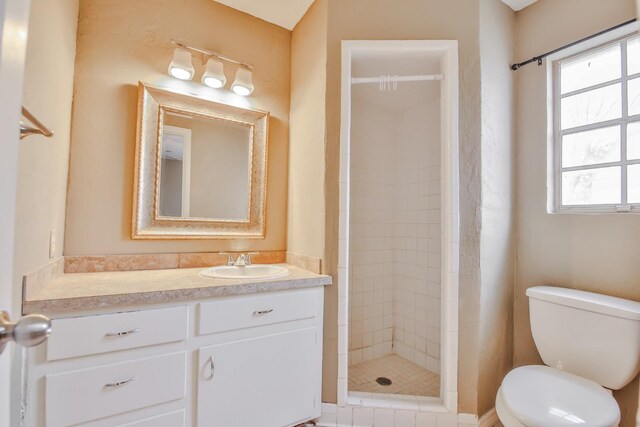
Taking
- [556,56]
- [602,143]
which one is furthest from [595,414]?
[556,56]

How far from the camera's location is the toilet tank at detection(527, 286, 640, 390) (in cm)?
128

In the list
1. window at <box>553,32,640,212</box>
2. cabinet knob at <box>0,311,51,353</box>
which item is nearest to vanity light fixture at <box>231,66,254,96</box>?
cabinet knob at <box>0,311,51,353</box>

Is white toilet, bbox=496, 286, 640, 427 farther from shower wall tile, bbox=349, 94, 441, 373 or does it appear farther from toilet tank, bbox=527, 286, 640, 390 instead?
shower wall tile, bbox=349, 94, 441, 373

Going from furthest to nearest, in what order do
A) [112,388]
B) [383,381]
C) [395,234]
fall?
1. [395,234]
2. [383,381]
3. [112,388]

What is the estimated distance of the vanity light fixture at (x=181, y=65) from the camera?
5.51 ft

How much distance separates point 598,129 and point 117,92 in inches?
106

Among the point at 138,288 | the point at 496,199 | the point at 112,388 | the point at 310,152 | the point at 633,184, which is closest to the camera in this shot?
the point at 112,388

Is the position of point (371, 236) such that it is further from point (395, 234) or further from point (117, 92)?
point (117, 92)

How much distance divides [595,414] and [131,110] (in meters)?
2.57

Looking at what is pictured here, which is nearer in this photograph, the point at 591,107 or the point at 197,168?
the point at 591,107

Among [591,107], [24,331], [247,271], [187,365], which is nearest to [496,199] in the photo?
[591,107]

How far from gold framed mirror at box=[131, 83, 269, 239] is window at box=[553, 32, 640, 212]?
1876 millimetres

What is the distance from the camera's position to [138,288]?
123 centimetres

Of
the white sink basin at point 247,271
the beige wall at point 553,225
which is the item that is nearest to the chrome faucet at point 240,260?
the white sink basin at point 247,271
